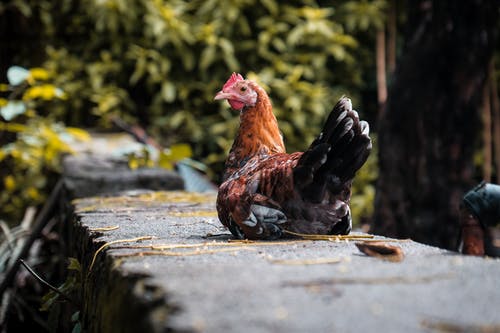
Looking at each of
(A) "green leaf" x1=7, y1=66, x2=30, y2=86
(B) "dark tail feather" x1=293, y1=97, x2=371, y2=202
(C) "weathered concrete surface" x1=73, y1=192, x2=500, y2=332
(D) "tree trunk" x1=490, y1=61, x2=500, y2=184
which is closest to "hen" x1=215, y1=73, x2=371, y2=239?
(B) "dark tail feather" x1=293, y1=97, x2=371, y2=202

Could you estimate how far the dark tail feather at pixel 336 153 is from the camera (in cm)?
236

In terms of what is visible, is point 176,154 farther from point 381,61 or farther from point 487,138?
point 487,138

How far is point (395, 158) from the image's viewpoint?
505 cm

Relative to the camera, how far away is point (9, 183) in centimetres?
543

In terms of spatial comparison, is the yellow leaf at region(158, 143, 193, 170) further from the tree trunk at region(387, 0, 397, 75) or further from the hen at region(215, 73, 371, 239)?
the tree trunk at region(387, 0, 397, 75)

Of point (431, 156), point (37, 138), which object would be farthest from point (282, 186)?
point (37, 138)

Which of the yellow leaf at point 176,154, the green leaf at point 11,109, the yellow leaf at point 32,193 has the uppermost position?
the green leaf at point 11,109

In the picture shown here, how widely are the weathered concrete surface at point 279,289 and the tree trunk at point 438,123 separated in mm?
2663

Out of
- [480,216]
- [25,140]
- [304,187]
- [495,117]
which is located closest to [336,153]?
[304,187]

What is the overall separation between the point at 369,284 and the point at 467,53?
12.2 ft

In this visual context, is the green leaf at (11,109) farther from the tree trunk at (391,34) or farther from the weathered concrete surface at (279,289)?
the tree trunk at (391,34)

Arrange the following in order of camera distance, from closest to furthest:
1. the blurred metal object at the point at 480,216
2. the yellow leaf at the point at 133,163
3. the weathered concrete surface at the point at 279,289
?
the weathered concrete surface at the point at 279,289 < the blurred metal object at the point at 480,216 < the yellow leaf at the point at 133,163

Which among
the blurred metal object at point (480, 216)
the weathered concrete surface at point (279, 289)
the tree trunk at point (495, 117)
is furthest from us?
the tree trunk at point (495, 117)

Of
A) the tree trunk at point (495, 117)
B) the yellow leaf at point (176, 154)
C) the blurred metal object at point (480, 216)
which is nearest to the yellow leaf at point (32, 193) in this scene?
the yellow leaf at point (176, 154)
